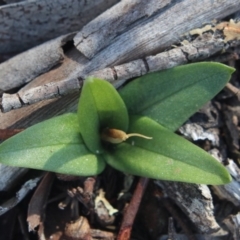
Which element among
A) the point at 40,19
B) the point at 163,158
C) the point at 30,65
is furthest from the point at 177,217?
the point at 40,19

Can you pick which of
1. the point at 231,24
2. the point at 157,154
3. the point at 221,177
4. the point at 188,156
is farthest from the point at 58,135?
the point at 231,24

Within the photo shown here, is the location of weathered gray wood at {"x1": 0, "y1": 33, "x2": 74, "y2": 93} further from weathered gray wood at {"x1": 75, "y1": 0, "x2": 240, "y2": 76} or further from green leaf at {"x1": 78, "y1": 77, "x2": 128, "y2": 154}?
green leaf at {"x1": 78, "y1": 77, "x2": 128, "y2": 154}

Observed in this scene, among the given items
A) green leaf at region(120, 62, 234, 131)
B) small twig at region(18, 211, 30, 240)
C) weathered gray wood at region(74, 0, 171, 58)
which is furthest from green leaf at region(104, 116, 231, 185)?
small twig at region(18, 211, 30, 240)

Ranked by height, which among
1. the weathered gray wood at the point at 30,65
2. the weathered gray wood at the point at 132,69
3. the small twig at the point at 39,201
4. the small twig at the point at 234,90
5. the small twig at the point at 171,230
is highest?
the weathered gray wood at the point at 30,65

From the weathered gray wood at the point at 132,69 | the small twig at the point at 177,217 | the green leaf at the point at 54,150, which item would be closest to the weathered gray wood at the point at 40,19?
the weathered gray wood at the point at 132,69

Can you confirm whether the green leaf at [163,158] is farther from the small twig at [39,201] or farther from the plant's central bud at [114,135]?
the small twig at [39,201]

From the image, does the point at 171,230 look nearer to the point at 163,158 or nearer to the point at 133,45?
the point at 163,158
